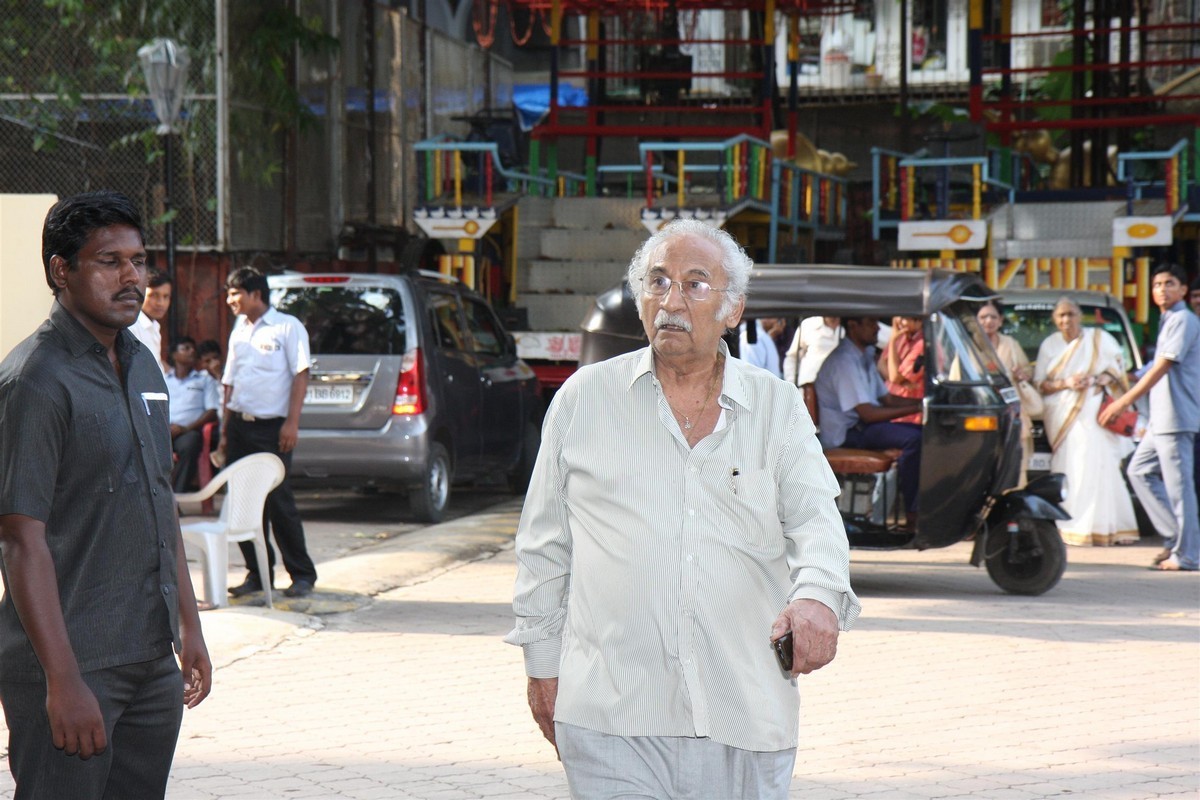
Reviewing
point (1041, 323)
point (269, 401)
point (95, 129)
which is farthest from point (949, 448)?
point (95, 129)

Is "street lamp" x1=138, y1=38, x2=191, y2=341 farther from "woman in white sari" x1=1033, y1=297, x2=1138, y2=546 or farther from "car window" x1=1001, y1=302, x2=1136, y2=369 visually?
"woman in white sari" x1=1033, y1=297, x2=1138, y2=546

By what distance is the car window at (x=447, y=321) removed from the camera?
13.6 metres

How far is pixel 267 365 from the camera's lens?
9.63 metres

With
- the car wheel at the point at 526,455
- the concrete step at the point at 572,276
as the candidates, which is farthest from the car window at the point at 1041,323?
the concrete step at the point at 572,276

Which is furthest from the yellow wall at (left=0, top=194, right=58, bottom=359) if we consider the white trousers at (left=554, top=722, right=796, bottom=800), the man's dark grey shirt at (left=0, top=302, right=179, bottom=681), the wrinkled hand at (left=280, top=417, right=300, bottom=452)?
the white trousers at (left=554, top=722, right=796, bottom=800)

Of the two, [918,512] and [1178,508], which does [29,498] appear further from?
[1178,508]

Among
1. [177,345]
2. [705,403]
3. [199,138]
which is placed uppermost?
[199,138]

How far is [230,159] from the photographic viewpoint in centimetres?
1869

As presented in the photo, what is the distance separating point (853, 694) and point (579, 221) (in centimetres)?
1394

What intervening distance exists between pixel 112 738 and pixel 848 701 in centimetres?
439

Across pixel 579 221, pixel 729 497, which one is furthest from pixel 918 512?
pixel 579 221

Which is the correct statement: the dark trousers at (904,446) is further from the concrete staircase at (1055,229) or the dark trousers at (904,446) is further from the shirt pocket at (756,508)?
the concrete staircase at (1055,229)

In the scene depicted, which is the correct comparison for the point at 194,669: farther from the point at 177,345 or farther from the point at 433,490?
the point at 177,345

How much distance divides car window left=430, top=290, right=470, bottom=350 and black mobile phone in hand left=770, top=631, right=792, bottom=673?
10365mm
